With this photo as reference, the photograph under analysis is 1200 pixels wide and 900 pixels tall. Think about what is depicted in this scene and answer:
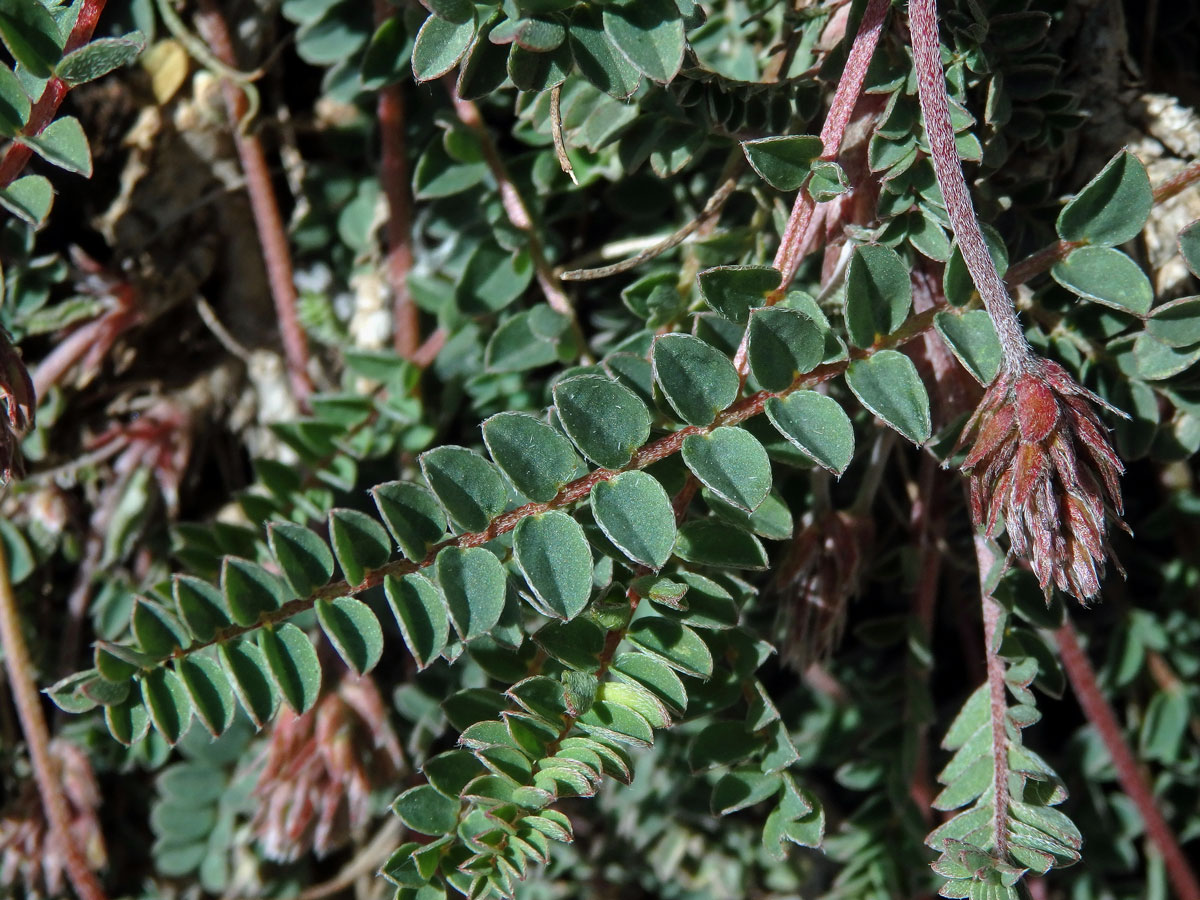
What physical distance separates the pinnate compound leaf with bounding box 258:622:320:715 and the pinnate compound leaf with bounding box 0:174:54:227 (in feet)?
1.50

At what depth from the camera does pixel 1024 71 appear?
1.13m

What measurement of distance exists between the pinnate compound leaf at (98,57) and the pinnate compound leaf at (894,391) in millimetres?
716

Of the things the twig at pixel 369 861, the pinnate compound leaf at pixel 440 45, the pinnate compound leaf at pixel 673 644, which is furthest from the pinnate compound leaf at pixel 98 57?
the twig at pixel 369 861

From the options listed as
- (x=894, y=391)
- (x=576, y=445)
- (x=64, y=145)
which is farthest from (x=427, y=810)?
(x=64, y=145)

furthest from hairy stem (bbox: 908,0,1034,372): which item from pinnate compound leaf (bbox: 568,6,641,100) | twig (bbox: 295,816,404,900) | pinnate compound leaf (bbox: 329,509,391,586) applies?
twig (bbox: 295,816,404,900)

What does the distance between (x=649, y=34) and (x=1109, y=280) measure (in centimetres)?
51

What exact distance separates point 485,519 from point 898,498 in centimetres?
80

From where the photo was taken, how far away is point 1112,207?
1030 mm

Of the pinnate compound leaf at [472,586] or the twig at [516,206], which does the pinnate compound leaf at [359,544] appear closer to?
the pinnate compound leaf at [472,586]

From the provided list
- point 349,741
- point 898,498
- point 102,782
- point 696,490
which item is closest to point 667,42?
point 696,490

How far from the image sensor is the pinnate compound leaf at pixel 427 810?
1043 millimetres

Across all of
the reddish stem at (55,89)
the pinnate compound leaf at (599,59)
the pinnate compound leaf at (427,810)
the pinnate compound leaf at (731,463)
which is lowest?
the pinnate compound leaf at (427,810)

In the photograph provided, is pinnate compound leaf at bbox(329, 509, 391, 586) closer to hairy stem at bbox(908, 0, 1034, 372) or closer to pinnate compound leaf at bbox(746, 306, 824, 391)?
pinnate compound leaf at bbox(746, 306, 824, 391)

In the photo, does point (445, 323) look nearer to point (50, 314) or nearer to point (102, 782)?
point (50, 314)
